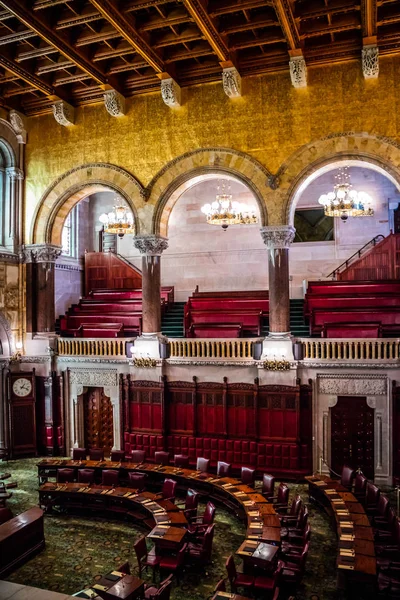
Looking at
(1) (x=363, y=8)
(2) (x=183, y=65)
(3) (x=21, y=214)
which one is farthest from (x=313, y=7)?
(3) (x=21, y=214)

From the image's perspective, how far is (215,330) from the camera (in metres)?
14.6

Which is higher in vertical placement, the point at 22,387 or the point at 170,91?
the point at 170,91

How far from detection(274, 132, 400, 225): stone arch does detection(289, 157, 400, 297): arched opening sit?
5323 mm

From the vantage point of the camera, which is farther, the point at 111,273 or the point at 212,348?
the point at 111,273

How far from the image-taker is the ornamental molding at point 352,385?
12.5 meters

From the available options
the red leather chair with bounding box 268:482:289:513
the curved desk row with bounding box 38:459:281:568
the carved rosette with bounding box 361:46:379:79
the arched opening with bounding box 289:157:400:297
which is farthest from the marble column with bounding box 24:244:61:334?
the carved rosette with bounding box 361:46:379:79

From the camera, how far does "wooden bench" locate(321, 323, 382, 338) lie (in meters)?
13.1

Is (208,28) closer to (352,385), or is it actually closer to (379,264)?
(352,385)

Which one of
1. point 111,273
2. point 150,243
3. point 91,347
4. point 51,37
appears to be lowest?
point 91,347

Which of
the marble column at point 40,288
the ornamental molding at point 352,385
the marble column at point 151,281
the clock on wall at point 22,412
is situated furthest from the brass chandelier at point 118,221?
the ornamental molding at point 352,385

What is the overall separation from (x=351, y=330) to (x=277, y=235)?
3.08 metres

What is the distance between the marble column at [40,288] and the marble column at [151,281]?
2.99 meters

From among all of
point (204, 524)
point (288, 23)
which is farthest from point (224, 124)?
point (204, 524)

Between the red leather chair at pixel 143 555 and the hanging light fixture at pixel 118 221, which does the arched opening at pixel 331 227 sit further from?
the red leather chair at pixel 143 555
